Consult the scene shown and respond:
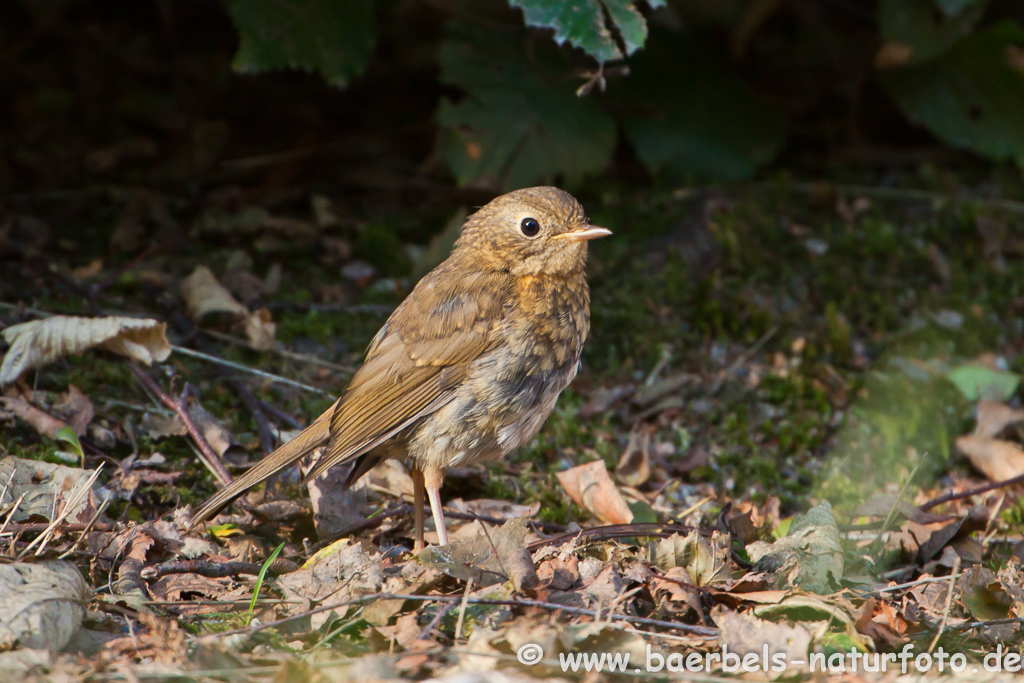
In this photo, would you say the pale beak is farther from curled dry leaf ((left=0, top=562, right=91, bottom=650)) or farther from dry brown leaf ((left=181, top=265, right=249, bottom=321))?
curled dry leaf ((left=0, top=562, right=91, bottom=650))

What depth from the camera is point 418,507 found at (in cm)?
375

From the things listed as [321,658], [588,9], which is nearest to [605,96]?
[588,9]

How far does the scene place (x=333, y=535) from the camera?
12.3 feet

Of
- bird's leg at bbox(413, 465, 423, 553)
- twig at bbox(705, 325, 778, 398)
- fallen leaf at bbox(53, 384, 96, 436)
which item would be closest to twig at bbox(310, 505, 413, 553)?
bird's leg at bbox(413, 465, 423, 553)

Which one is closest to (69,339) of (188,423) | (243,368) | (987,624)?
(188,423)

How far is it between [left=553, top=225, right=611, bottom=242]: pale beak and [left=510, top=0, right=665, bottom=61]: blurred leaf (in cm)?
89

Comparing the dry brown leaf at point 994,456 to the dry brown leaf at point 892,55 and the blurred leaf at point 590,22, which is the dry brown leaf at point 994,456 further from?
the dry brown leaf at point 892,55

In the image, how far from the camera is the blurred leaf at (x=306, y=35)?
203 inches

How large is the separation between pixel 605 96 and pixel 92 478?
402cm

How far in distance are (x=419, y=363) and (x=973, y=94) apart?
4.54 m

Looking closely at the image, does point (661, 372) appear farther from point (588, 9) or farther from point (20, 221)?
point (20, 221)

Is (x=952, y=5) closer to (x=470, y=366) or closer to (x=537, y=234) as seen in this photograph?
(x=537, y=234)

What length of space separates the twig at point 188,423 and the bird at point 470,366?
0.34 meters

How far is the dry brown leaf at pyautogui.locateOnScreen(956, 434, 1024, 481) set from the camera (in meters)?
4.61
